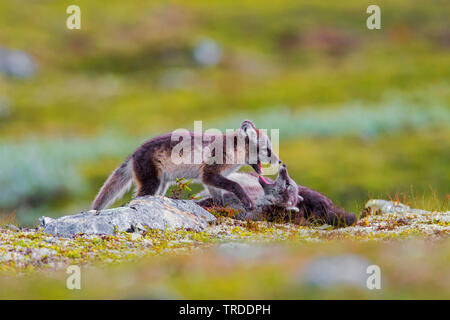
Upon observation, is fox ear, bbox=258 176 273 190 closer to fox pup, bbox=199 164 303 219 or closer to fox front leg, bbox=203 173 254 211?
fox pup, bbox=199 164 303 219

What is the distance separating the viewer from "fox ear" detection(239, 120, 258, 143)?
52.6 ft

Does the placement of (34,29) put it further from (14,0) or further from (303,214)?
(303,214)

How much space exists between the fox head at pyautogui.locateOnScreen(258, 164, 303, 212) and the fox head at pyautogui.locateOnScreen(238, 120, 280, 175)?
1.03m

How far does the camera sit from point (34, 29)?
278ft

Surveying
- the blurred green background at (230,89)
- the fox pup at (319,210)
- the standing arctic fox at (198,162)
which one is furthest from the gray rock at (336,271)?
the blurred green background at (230,89)

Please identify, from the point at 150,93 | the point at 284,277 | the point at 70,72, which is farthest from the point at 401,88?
the point at 284,277

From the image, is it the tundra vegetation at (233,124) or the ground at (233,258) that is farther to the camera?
the tundra vegetation at (233,124)

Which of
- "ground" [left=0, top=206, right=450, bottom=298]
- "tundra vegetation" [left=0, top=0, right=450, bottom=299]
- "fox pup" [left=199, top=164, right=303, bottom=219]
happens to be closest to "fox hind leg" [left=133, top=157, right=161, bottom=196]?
"tundra vegetation" [left=0, top=0, right=450, bottom=299]

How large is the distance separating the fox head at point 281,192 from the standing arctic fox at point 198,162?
455 millimetres

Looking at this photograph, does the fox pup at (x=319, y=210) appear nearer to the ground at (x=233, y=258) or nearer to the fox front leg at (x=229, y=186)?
the ground at (x=233, y=258)

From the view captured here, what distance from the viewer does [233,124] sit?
44.4 meters

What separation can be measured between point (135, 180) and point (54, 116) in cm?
4667

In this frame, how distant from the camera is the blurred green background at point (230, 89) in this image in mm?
34844

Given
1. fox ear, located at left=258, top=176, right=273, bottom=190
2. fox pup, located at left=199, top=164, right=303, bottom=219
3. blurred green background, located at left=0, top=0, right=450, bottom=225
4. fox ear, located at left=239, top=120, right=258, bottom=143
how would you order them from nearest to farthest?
1. fox pup, located at left=199, top=164, right=303, bottom=219
2. fox ear, located at left=258, top=176, right=273, bottom=190
3. fox ear, located at left=239, top=120, right=258, bottom=143
4. blurred green background, located at left=0, top=0, right=450, bottom=225
